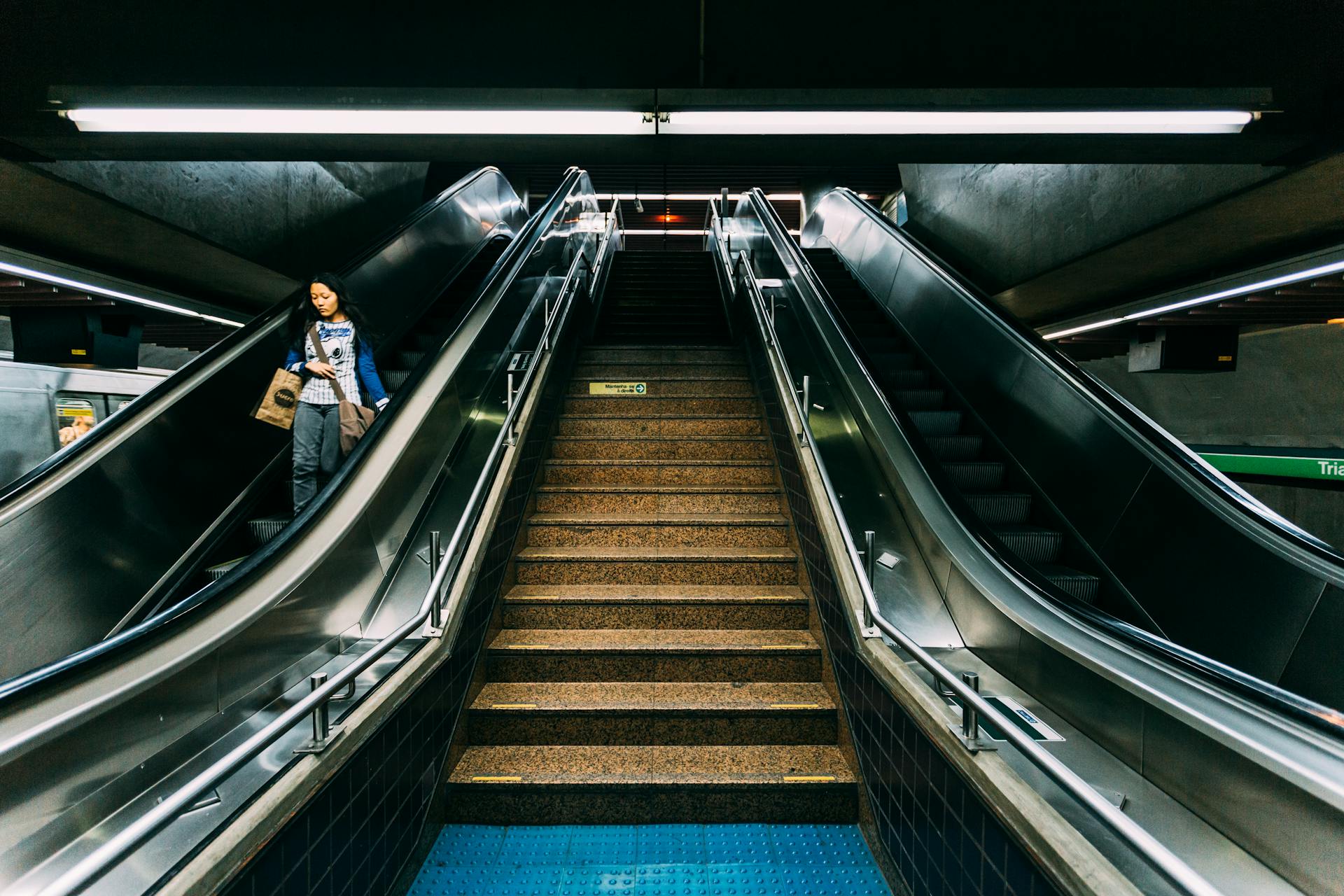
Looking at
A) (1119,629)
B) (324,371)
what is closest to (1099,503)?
(1119,629)

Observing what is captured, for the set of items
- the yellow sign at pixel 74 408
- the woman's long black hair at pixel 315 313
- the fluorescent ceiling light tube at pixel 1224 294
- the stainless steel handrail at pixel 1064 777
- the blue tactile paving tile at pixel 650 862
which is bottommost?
the blue tactile paving tile at pixel 650 862

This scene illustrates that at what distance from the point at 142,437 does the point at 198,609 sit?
1546 mm

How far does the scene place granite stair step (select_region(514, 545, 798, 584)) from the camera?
3328mm

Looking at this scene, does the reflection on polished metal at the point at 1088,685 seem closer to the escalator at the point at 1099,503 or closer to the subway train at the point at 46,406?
the escalator at the point at 1099,503

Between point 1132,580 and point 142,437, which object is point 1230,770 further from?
point 142,437

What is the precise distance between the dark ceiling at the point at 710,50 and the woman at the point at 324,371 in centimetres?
96

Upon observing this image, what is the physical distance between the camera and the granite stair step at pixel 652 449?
4414mm

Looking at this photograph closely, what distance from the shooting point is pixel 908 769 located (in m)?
2.02

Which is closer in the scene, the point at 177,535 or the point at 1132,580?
the point at 177,535

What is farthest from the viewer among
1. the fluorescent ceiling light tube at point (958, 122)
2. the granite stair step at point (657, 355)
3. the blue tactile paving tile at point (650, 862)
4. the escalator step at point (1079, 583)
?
the granite stair step at point (657, 355)

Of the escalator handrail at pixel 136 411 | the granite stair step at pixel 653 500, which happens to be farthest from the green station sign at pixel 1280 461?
the escalator handrail at pixel 136 411

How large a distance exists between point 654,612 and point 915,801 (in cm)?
146

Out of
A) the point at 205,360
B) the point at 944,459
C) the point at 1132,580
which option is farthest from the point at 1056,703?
the point at 205,360

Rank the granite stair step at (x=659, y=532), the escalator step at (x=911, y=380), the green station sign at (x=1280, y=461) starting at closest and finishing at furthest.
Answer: the granite stair step at (x=659, y=532) → the escalator step at (x=911, y=380) → the green station sign at (x=1280, y=461)
